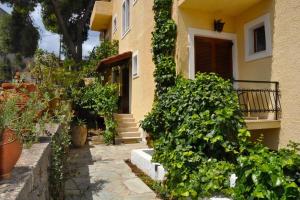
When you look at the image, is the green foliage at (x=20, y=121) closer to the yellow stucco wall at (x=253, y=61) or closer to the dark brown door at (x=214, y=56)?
the yellow stucco wall at (x=253, y=61)

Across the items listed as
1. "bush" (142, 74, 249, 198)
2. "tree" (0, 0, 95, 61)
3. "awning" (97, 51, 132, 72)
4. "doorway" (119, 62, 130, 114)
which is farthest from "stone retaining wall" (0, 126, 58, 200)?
"tree" (0, 0, 95, 61)

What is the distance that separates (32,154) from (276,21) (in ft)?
26.6

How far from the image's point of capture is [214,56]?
37.6 feet

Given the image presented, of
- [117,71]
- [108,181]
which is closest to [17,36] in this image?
[117,71]

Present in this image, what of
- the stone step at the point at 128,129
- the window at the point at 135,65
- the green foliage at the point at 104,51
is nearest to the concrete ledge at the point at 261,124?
the stone step at the point at 128,129

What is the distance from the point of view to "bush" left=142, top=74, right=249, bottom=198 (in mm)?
5499

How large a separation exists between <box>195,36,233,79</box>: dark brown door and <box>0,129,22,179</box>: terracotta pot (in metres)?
8.80

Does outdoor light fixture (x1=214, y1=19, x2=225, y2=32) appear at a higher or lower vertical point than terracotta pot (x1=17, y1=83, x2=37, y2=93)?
higher

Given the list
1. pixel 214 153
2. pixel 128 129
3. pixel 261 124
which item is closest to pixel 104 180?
pixel 214 153

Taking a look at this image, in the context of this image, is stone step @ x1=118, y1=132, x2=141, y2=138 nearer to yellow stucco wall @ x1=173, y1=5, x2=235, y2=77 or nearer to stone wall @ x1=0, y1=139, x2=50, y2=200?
yellow stucco wall @ x1=173, y1=5, x2=235, y2=77

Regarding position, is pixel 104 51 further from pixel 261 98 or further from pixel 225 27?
pixel 261 98

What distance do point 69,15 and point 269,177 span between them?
27.5m

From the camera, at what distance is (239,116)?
6.65 meters

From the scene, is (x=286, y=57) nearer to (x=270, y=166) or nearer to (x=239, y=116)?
(x=239, y=116)
